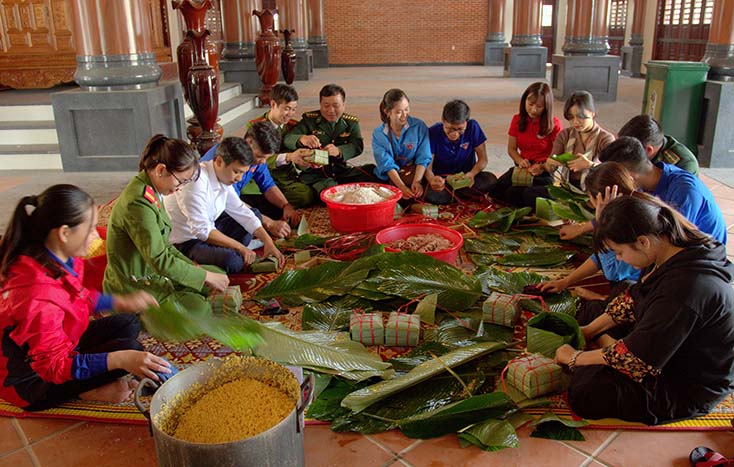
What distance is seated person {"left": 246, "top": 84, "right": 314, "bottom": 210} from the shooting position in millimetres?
4039

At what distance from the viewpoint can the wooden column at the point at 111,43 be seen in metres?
5.11

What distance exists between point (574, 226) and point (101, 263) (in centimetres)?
245

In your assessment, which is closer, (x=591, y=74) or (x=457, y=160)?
(x=457, y=160)

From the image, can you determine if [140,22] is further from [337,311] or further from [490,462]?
[490,462]

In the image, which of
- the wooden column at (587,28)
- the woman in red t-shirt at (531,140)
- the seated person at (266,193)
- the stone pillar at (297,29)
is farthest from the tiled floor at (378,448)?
the stone pillar at (297,29)

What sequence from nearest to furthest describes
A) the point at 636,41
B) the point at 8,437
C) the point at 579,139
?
the point at 8,437 → the point at 579,139 → the point at 636,41

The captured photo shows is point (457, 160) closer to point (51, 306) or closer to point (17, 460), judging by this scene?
point (51, 306)

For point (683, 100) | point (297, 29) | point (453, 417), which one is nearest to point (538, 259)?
point (453, 417)

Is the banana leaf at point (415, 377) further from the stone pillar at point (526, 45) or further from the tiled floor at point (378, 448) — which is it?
the stone pillar at point (526, 45)

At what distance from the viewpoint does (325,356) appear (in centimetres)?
219

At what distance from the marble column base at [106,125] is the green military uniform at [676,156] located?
408cm

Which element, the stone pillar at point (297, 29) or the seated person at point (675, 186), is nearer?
the seated person at point (675, 186)

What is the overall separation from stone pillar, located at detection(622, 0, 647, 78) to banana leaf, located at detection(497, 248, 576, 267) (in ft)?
42.2

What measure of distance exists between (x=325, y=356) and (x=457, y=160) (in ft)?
8.41
